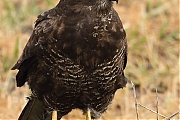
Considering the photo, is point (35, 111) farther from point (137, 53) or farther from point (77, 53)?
point (137, 53)

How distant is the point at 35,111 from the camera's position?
607 cm

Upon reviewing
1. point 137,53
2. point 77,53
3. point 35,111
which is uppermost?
point 77,53

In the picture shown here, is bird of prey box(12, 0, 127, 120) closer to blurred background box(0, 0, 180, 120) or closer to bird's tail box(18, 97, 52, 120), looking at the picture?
bird's tail box(18, 97, 52, 120)

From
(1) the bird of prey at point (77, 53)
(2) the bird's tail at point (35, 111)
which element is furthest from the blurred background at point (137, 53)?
(1) the bird of prey at point (77, 53)

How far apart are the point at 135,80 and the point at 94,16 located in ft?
11.5

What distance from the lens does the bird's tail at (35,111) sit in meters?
6.00

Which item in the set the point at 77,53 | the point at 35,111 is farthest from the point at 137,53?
the point at 77,53

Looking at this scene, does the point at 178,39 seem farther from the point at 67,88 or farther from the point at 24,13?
the point at 67,88

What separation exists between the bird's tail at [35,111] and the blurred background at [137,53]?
2.93 feet

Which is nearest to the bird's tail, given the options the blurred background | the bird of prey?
the bird of prey

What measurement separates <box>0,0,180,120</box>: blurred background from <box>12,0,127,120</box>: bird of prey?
1.78m

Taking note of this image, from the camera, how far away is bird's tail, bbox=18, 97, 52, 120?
236 inches

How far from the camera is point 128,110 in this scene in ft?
25.3

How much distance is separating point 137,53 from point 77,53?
3833mm
